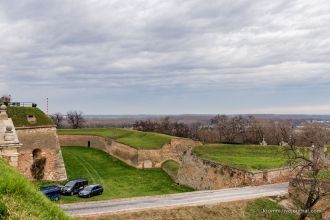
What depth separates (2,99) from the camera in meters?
35.5

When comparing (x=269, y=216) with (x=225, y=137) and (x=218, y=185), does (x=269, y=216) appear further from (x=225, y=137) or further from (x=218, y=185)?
(x=225, y=137)

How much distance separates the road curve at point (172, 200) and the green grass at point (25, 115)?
45.3ft

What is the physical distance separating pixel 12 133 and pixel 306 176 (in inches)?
740

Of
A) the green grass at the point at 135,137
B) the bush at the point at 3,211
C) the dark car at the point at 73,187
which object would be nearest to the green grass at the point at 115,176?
the dark car at the point at 73,187

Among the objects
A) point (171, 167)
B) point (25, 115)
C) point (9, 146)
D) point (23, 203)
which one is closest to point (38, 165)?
point (25, 115)

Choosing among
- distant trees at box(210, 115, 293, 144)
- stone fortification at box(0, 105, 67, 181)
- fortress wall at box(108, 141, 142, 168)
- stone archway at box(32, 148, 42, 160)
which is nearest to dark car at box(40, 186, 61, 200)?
stone fortification at box(0, 105, 67, 181)

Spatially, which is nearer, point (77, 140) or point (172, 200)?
point (172, 200)

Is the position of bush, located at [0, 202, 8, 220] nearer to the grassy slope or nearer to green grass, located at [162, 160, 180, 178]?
the grassy slope

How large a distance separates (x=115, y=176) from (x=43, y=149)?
7.21m

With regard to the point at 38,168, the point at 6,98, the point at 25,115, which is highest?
the point at 6,98

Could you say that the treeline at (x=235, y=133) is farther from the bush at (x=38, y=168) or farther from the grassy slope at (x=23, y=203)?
the grassy slope at (x=23, y=203)

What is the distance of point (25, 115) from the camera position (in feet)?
115

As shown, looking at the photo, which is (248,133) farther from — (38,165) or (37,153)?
(38,165)

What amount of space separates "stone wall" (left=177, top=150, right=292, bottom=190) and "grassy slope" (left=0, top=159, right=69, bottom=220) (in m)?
23.4
